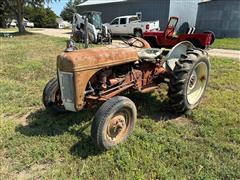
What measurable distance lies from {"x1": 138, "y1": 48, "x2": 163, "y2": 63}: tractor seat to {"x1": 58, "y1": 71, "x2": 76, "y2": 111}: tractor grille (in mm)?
1473

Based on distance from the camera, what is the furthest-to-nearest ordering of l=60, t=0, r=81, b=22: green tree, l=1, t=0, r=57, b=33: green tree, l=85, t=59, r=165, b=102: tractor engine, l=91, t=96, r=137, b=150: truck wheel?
l=60, t=0, r=81, b=22: green tree, l=1, t=0, r=57, b=33: green tree, l=85, t=59, r=165, b=102: tractor engine, l=91, t=96, r=137, b=150: truck wheel

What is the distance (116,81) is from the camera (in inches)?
152

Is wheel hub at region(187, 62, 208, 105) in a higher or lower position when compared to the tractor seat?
lower

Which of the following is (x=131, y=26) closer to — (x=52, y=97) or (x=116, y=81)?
(x=52, y=97)

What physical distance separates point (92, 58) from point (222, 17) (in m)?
18.7

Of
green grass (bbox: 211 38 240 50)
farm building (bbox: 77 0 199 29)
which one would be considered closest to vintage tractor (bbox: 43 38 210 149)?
green grass (bbox: 211 38 240 50)

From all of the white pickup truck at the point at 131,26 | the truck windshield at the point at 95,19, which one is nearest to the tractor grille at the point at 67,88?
the truck windshield at the point at 95,19

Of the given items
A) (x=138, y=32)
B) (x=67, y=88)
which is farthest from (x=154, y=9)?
(x=67, y=88)

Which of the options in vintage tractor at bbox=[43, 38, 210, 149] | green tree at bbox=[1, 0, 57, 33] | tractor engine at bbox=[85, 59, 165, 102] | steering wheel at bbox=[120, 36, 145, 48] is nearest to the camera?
vintage tractor at bbox=[43, 38, 210, 149]

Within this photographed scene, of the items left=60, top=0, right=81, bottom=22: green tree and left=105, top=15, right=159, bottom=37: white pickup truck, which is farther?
left=60, top=0, right=81, bottom=22: green tree

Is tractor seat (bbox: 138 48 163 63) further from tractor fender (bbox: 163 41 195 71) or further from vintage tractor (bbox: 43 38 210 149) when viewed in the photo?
tractor fender (bbox: 163 41 195 71)

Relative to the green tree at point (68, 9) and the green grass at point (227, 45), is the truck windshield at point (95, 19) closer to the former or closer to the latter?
the green grass at point (227, 45)

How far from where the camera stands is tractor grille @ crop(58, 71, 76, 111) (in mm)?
3288

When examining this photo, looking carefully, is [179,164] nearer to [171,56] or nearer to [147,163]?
[147,163]
